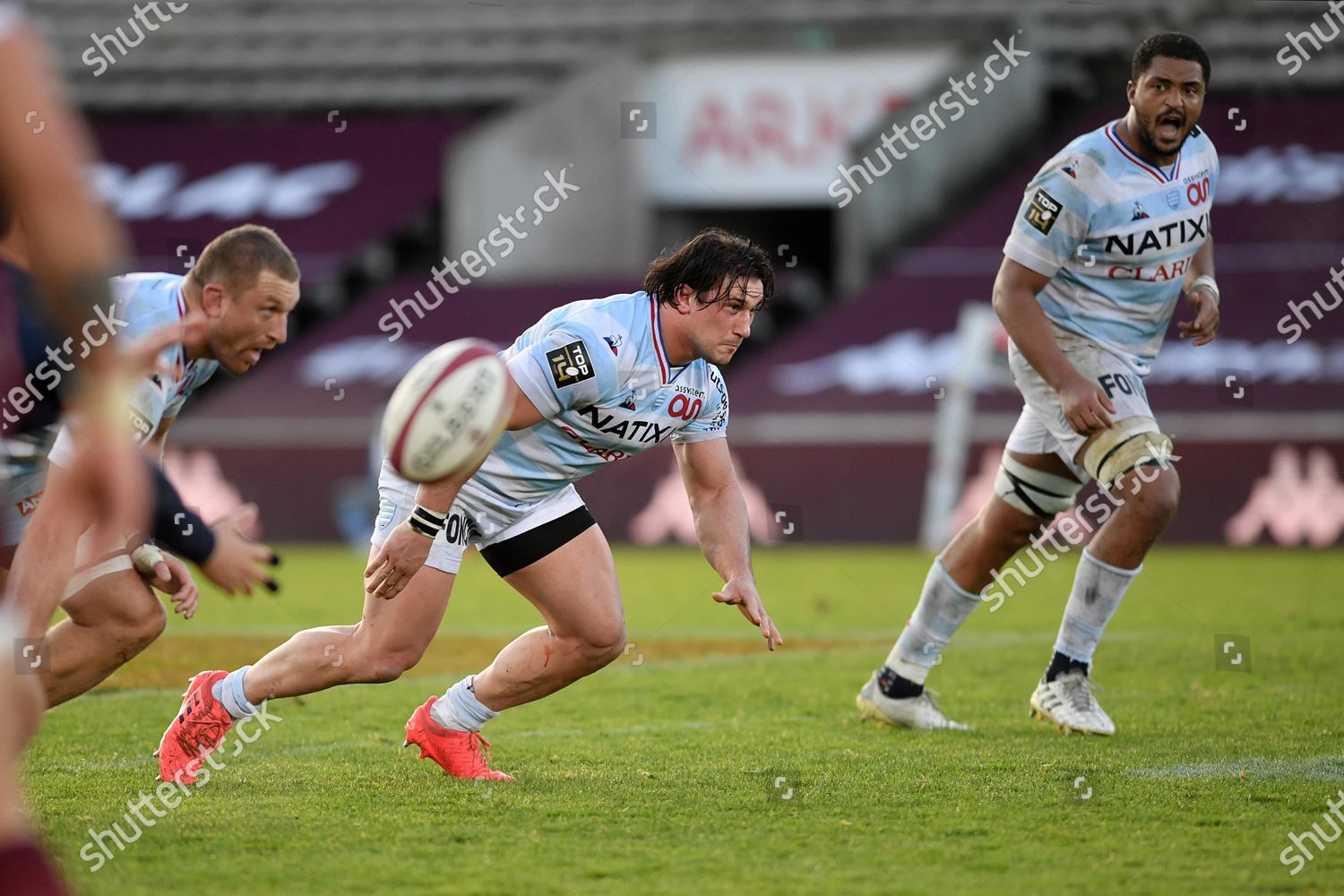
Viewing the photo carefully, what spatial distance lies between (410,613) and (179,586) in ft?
2.73

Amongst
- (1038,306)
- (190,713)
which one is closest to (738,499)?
(1038,306)

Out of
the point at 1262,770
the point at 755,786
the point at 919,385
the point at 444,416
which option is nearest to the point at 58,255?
the point at 444,416

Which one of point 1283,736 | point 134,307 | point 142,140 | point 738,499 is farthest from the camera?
point 142,140

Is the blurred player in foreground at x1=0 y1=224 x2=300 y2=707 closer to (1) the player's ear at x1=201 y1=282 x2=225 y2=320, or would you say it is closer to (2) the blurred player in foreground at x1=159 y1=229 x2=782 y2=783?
(1) the player's ear at x1=201 y1=282 x2=225 y2=320

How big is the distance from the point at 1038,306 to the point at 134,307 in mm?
3490

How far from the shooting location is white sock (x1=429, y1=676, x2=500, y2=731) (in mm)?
5641

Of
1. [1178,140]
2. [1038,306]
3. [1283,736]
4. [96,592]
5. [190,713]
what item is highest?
[1178,140]

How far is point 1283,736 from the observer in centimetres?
636

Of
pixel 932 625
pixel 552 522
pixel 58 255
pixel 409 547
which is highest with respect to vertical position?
pixel 58 255

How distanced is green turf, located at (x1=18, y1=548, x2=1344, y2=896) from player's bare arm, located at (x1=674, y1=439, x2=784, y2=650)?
29.3 inches

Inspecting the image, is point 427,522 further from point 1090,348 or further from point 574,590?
point 1090,348

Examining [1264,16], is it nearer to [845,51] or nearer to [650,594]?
[845,51]

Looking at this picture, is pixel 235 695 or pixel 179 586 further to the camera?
pixel 235 695

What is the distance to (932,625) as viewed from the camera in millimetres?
6828
